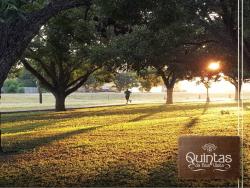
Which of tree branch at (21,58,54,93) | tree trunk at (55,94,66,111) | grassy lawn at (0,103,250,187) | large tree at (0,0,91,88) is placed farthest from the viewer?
tree trunk at (55,94,66,111)

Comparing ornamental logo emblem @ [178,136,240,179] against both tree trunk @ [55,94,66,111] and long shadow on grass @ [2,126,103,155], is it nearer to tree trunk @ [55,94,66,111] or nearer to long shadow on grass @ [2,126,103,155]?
long shadow on grass @ [2,126,103,155]

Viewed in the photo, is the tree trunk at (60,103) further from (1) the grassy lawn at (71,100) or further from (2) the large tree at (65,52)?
(1) the grassy lawn at (71,100)

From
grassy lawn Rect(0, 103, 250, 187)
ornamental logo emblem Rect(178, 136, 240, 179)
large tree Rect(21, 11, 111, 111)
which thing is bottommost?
grassy lawn Rect(0, 103, 250, 187)

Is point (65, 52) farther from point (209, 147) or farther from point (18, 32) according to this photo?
point (209, 147)

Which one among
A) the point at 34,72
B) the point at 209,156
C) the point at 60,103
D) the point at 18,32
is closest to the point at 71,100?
the point at 60,103

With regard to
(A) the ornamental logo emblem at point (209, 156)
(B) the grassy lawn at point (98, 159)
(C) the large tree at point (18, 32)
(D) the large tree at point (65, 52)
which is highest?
(D) the large tree at point (65, 52)

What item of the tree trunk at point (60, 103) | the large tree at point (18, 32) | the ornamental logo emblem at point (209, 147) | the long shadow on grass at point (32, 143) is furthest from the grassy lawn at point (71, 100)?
the ornamental logo emblem at point (209, 147)

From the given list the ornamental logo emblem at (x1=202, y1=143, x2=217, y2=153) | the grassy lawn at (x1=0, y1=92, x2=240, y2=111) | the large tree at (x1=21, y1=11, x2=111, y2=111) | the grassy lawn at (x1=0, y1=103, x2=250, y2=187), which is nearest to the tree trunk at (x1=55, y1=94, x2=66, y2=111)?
the large tree at (x1=21, y1=11, x2=111, y2=111)

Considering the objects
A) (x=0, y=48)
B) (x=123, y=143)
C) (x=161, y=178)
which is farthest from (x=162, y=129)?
(x=0, y=48)

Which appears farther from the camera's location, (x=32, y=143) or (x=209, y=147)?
(x=32, y=143)

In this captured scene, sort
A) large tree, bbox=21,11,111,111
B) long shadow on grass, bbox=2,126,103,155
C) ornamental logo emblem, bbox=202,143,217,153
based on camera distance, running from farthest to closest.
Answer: large tree, bbox=21,11,111,111 < long shadow on grass, bbox=2,126,103,155 < ornamental logo emblem, bbox=202,143,217,153

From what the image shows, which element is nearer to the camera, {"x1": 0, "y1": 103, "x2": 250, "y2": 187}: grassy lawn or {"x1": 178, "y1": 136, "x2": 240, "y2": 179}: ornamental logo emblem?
{"x1": 178, "y1": 136, "x2": 240, "y2": 179}: ornamental logo emblem

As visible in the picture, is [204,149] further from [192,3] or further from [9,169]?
[192,3]

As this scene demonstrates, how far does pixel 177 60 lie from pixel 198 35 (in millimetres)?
3409
